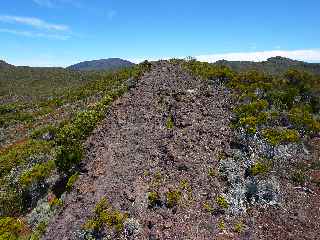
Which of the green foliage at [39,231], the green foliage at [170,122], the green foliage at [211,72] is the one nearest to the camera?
the green foliage at [39,231]

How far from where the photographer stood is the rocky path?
51.4ft

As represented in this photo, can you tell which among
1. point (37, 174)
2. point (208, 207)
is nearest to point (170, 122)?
point (208, 207)

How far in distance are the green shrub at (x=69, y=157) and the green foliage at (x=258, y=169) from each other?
26.4ft

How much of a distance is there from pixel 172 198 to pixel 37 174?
8779 millimetres

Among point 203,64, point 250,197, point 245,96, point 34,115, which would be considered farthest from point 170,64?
point 34,115

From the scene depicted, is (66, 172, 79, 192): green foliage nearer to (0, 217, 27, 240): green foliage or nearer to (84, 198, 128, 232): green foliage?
(0, 217, 27, 240): green foliage

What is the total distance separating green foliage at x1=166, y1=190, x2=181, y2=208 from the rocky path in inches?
5.5

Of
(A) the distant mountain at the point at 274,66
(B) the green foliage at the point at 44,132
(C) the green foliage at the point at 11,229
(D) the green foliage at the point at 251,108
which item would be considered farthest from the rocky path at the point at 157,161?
(A) the distant mountain at the point at 274,66

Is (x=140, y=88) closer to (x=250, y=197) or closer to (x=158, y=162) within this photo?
(x=158, y=162)

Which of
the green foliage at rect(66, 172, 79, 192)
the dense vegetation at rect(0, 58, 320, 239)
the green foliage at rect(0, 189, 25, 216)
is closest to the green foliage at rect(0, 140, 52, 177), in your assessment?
the dense vegetation at rect(0, 58, 320, 239)

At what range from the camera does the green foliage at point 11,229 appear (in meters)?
18.1

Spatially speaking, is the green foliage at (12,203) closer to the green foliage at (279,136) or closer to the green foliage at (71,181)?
the green foliage at (71,181)

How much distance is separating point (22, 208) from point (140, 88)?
10778 millimetres

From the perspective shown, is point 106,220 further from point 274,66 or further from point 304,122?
point 274,66
